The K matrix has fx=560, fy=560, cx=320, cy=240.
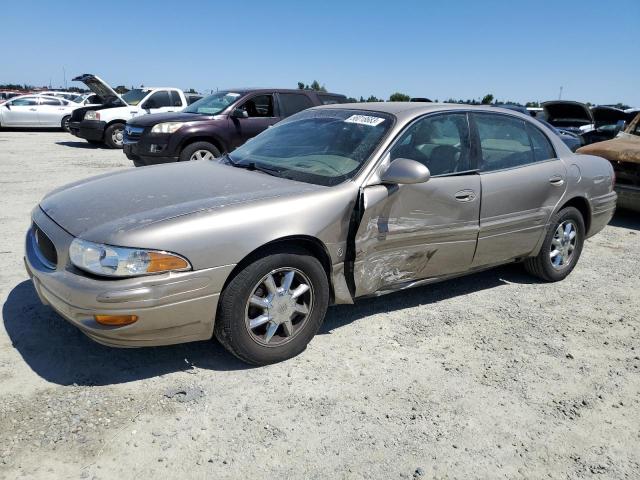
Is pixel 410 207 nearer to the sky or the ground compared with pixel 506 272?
nearer to the sky

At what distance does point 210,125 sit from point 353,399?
7.17 m

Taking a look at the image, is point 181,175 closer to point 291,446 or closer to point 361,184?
point 361,184

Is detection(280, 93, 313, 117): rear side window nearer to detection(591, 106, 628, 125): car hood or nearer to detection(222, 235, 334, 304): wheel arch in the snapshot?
detection(591, 106, 628, 125): car hood

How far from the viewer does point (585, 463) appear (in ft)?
8.64

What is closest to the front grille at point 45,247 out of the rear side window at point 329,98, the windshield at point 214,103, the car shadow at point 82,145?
the windshield at point 214,103

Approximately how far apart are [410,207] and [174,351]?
1.78 m

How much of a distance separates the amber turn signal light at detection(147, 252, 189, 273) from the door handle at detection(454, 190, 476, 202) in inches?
81.7

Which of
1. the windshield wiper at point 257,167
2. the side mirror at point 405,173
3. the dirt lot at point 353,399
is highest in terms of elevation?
the side mirror at point 405,173

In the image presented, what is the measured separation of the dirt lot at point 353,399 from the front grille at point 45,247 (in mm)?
588

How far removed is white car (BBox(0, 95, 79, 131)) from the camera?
2086 cm

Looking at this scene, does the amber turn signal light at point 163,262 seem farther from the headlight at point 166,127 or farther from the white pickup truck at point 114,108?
the white pickup truck at point 114,108

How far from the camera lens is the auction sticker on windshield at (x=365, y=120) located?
3.97 meters

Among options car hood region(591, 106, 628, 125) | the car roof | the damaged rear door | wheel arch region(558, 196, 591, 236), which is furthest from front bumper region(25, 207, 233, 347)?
car hood region(591, 106, 628, 125)

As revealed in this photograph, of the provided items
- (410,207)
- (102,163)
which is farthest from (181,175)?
(102,163)
